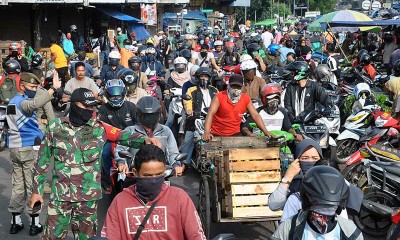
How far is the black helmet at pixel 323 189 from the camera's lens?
3905 millimetres

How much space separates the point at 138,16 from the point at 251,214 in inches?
1431

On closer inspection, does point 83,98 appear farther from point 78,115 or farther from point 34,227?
point 34,227

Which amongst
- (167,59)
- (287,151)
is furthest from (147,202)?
(167,59)

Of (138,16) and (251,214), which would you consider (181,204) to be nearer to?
(251,214)

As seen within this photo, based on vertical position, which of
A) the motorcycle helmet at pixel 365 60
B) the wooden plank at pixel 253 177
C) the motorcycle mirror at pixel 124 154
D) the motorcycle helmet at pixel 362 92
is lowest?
the wooden plank at pixel 253 177

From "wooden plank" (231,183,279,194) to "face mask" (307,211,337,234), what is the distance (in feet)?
11.4

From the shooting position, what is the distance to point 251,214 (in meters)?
7.39

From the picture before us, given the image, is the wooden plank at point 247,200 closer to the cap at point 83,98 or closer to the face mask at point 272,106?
the cap at point 83,98

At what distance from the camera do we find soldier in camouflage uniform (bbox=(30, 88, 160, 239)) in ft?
20.3

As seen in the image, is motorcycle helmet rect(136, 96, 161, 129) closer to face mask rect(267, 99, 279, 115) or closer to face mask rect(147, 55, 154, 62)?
face mask rect(267, 99, 279, 115)

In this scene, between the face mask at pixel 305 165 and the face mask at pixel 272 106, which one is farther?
the face mask at pixel 272 106

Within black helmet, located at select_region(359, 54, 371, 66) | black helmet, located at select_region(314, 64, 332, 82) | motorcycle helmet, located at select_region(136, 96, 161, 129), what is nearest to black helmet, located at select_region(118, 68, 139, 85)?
motorcycle helmet, located at select_region(136, 96, 161, 129)

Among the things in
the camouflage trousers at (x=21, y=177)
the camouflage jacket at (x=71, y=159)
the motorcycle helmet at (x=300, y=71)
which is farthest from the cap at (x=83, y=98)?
the motorcycle helmet at (x=300, y=71)

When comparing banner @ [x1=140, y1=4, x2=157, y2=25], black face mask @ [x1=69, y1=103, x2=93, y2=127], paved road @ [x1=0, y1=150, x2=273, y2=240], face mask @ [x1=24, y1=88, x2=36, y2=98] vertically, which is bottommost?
paved road @ [x1=0, y1=150, x2=273, y2=240]
